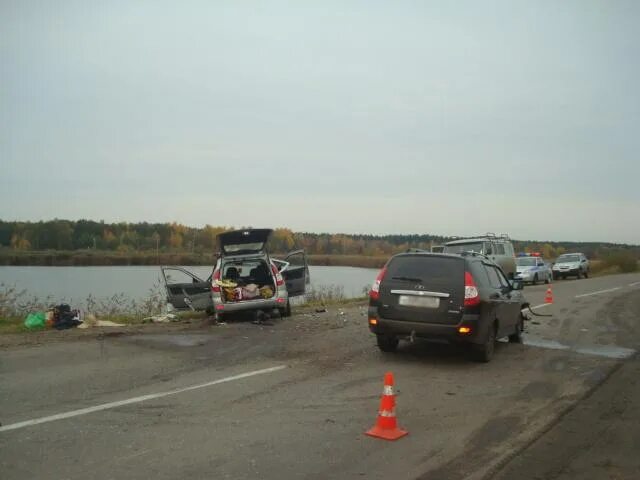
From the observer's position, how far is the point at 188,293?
14.7 metres

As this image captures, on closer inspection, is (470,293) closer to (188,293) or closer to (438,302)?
(438,302)

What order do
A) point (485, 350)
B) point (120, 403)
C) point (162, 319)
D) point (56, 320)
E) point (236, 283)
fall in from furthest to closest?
point (162, 319) < point (236, 283) < point (56, 320) < point (485, 350) < point (120, 403)

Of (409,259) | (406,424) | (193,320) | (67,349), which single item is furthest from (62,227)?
(406,424)

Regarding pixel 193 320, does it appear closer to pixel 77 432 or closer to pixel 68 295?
pixel 68 295

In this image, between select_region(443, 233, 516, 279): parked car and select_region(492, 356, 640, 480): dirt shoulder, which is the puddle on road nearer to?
select_region(492, 356, 640, 480): dirt shoulder

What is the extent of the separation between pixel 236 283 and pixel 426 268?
640 centimetres

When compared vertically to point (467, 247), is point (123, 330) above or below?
below

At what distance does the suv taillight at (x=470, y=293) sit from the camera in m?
8.63

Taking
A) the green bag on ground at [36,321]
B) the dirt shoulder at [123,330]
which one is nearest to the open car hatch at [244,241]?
the dirt shoulder at [123,330]

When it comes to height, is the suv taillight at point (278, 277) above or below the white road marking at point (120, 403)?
above

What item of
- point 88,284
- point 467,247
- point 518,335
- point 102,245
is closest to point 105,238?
point 102,245

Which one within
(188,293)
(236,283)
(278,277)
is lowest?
(188,293)

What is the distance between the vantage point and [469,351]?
9711 millimetres

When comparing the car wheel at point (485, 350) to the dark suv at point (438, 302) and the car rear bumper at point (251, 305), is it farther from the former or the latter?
the car rear bumper at point (251, 305)
